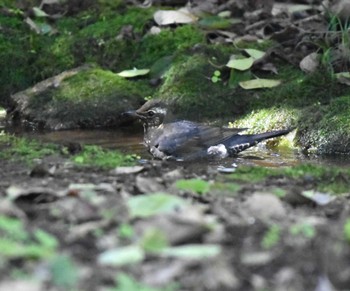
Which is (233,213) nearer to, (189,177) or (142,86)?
(189,177)

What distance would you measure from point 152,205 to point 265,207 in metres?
Answer: 0.53

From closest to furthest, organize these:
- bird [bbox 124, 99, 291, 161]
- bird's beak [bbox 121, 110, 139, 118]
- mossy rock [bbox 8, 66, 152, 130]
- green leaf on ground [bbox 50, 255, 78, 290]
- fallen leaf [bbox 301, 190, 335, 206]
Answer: green leaf on ground [bbox 50, 255, 78, 290], fallen leaf [bbox 301, 190, 335, 206], bird [bbox 124, 99, 291, 161], bird's beak [bbox 121, 110, 139, 118], mossy rock [bbox 8, 66, 152, 130]

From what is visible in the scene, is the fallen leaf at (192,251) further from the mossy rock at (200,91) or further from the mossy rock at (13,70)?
A: the mossy rock at (13,70)

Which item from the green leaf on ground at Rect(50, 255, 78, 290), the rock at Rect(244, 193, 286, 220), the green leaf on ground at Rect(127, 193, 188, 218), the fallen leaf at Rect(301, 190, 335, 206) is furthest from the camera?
the fallen leaf at Rect(301, 190, 335, 206)

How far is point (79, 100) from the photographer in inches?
360

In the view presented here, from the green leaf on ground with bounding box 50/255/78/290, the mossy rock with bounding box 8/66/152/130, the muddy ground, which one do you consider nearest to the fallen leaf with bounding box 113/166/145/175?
the muddy ground

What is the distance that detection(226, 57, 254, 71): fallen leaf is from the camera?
8648 mm

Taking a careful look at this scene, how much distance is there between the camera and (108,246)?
9.20 ft

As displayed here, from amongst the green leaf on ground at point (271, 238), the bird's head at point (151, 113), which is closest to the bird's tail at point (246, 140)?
the bird's head at point (151, 113)

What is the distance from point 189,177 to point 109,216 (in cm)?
174

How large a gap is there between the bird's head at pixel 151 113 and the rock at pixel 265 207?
4939 millimetres

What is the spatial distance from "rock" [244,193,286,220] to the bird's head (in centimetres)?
494

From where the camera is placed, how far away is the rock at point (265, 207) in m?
3.25

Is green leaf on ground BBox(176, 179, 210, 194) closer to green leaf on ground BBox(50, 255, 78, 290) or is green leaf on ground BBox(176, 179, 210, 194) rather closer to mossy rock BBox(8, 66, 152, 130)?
green leaf on ground BBox(50, 255, 78, 290)
